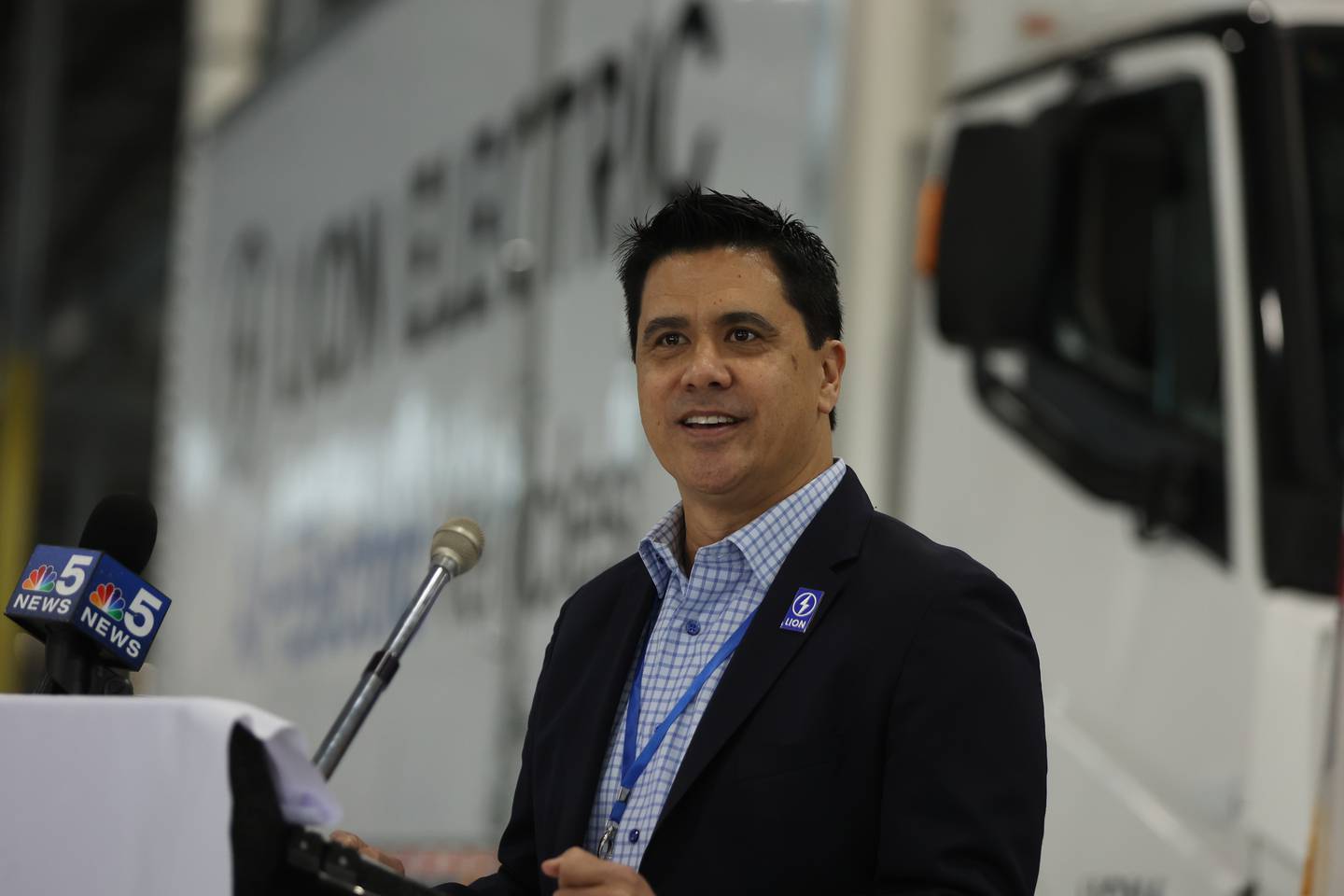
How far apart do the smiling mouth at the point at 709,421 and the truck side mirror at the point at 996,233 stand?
167 centimetres

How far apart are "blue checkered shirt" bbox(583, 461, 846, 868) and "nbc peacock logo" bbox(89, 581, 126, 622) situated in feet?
1.59

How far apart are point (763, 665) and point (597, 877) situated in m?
0.27

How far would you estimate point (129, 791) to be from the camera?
5.52 ft

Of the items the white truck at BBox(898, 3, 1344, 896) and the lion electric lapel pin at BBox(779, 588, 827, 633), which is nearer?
the lion electric lapel pin at BBox(779, 588, 827, 633)

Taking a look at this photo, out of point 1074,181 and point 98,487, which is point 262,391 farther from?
point 98,487

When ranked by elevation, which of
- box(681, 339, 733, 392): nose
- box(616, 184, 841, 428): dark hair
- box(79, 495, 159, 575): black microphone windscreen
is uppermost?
box(616, 184, 841, 428): dark hair

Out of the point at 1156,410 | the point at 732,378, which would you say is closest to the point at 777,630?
the point at 732,378

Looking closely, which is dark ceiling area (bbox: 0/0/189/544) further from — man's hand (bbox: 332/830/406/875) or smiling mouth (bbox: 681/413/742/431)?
man's hand (bbox: 332/830/406/875)

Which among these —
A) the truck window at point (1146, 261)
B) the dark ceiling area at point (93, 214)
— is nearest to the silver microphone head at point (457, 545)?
the truck window at point (1146, 261)

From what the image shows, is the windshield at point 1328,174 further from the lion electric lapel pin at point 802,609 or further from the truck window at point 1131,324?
the lion electric lapel pin at point 802,609

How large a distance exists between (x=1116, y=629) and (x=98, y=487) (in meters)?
25.4

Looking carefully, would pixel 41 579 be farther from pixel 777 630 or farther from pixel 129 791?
pixel 777 630

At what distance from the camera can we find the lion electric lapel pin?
1.84 m

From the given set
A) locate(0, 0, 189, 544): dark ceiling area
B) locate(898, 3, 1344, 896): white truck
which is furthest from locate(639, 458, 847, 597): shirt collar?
locate(0, 0, 189, 544): dark ceiling area
